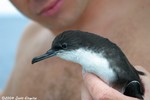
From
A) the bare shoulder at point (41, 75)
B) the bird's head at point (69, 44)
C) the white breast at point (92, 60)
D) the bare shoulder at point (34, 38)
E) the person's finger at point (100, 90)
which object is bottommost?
the person's finger at point (100, 90)

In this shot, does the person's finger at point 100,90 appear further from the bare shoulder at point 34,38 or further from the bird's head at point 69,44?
the bare shoulder at point 34,38

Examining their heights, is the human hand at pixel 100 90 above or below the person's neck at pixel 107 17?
below

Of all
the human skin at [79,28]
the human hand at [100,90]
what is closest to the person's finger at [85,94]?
the human hand at [100,90]

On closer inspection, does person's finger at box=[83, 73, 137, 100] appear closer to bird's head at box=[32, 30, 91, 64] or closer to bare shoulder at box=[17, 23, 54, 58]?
bird's head at box=[32, 30, 91, 64]

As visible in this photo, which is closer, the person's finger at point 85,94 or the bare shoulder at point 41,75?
the person's finger at point 85,94

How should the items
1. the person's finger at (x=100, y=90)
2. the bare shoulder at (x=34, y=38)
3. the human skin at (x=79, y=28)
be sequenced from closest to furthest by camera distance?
the person's finger at (x=100, y=90) → the human skin at (x=79, y=28) → the bare shoulder at (x=34, y=38)

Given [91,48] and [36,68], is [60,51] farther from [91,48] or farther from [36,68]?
[36,68]

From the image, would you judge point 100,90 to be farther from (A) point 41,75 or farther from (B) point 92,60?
(A) point 41,75

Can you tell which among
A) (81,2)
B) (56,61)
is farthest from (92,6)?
(56,61)
